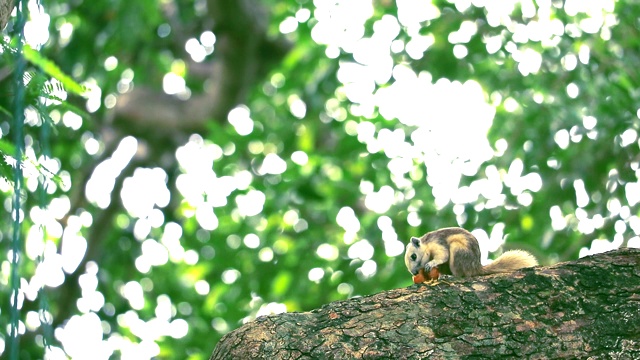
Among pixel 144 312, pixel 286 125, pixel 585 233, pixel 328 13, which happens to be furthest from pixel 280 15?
pixel 144 312

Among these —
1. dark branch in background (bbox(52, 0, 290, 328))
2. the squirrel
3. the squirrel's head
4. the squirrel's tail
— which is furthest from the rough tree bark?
dark branch in background (bbox(52, 0, 290, 328))

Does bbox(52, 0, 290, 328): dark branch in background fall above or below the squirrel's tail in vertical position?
above

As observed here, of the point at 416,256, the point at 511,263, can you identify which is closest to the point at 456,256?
the point at 511,263

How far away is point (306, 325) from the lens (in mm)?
3412

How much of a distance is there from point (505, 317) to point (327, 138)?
795cm

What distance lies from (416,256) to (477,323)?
1461 millimetres

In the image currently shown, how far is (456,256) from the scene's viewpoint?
4.39 meters

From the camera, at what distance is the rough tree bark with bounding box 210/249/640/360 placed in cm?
330

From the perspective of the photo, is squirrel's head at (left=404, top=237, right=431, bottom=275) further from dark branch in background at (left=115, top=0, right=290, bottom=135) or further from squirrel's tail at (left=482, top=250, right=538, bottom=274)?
dark branch in background at (left=115, top=0, right=290, bottom=135)

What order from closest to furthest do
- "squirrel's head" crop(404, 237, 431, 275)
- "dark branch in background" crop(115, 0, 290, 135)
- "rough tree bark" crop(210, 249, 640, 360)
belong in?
"rough tree bark" crop(210, 249, 640, 360) → "squirrel's head" crop(404, 237, 431, 275) → "dark branch in background" crop(115, 0, 290, 135)

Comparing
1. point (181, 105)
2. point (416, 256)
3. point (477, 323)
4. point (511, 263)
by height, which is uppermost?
point (181, 105)

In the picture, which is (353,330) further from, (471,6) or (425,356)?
(471,6)

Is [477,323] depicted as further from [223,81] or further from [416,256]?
[223,81]

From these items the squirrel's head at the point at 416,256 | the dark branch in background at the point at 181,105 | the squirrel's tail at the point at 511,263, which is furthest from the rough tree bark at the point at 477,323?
the dark branch in background at the point at 181,105
